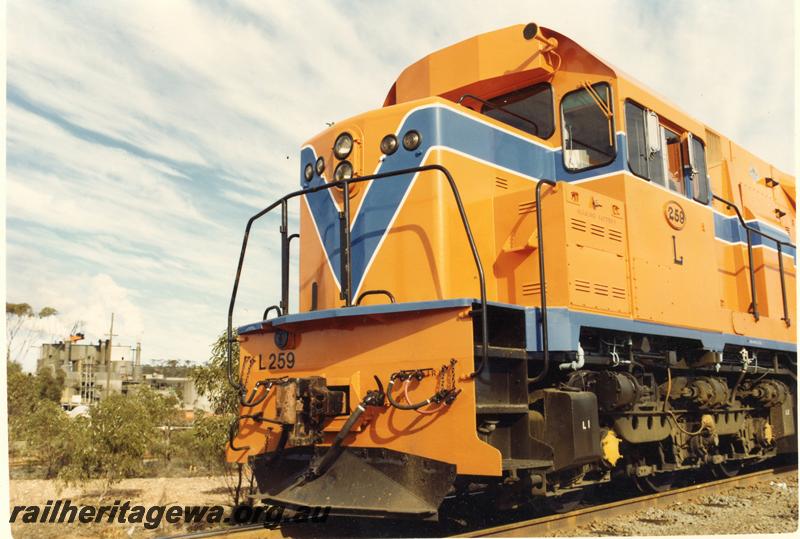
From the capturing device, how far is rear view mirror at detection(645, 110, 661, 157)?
6504mm

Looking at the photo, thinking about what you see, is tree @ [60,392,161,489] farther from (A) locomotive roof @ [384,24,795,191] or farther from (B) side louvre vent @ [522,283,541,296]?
(B) side louvre vent @ [522,283,541,296]

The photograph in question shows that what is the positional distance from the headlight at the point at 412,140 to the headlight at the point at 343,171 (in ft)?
1.81

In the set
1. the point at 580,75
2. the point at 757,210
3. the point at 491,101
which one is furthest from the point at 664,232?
the point at 757,210

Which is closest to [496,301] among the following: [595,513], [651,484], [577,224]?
[577,224]

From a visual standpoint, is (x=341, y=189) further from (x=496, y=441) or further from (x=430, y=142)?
(x=496, y=441)

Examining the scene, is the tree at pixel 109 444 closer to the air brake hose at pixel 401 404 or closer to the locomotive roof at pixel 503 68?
the locomotive roof at pixel 503 68

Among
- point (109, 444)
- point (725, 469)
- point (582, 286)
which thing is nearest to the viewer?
point (582, 286)

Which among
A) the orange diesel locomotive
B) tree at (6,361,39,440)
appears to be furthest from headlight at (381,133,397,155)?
tree at (6,361,39,440)

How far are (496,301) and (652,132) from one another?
2.61 metres

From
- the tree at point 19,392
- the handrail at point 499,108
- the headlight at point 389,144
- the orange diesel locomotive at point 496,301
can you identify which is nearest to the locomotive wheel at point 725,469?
the orange diesel locomotive at point 496,301

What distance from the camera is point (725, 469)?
8617 millimetres

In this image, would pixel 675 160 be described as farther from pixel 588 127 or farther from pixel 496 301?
pixel 496 301

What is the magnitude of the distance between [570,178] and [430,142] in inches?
60.1

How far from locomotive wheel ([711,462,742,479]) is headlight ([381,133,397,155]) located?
5874 millimetres
